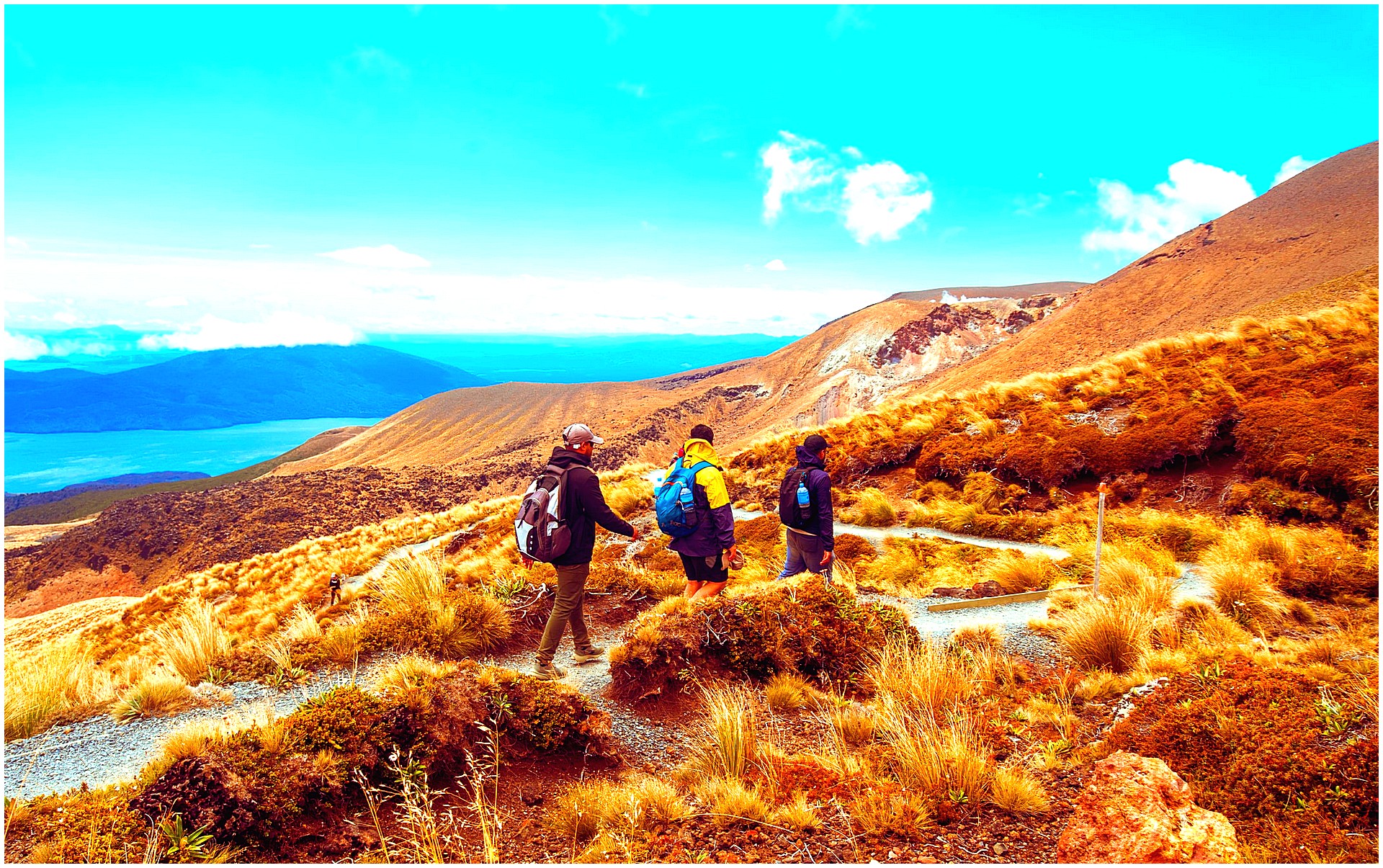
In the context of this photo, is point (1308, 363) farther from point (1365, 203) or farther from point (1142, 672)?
point (1365, 203)

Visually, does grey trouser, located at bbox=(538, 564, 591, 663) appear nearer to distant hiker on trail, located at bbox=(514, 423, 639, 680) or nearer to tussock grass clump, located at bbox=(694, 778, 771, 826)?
distant hiker on trail, located at bbox=(514, 423, 639, 680)

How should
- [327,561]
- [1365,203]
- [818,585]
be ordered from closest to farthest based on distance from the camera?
[818,585], [327,561], [1365,203]

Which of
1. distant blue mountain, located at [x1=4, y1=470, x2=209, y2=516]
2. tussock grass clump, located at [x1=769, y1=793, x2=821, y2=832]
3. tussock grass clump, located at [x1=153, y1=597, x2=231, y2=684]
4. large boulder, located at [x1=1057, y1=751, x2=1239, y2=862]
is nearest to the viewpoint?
large boulder, located at [x1=1057, y1=751, x2=1239, y2=862]

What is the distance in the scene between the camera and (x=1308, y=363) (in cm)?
1026

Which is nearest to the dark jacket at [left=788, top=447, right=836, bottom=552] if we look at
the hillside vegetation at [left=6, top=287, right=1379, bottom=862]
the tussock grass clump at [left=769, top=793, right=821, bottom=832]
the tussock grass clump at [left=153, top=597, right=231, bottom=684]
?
the hillside vegetation at [left=6, top=287, right=1379, bottom=862]

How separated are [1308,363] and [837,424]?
9.62 metres

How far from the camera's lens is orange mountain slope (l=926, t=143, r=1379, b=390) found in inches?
1454

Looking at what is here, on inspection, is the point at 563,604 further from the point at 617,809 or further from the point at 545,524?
the point at 617,809

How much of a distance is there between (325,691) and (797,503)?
4.83 m

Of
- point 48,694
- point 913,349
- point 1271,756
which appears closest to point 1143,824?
point 1271,756

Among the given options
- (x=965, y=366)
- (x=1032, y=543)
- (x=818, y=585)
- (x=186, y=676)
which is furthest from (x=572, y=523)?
(x=965, y=366)

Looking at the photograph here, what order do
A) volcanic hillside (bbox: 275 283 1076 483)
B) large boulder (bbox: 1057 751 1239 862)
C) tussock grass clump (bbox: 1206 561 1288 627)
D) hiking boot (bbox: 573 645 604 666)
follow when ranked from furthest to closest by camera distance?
volcanic hillside (bbox: 275 283 1076 483), hiking boot (bbox: 573 645 604 666), tussock grass clump (bbox: 1206 561 1288 627), large boulder (bbox: 1057 751 1239 862)

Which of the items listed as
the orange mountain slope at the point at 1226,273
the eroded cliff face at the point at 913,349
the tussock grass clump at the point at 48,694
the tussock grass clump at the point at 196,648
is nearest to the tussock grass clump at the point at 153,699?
the tussock grass clump at the point at 48,694

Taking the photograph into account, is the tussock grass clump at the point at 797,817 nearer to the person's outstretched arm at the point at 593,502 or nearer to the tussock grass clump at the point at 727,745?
the tussock grass clump at the point at 727,745
